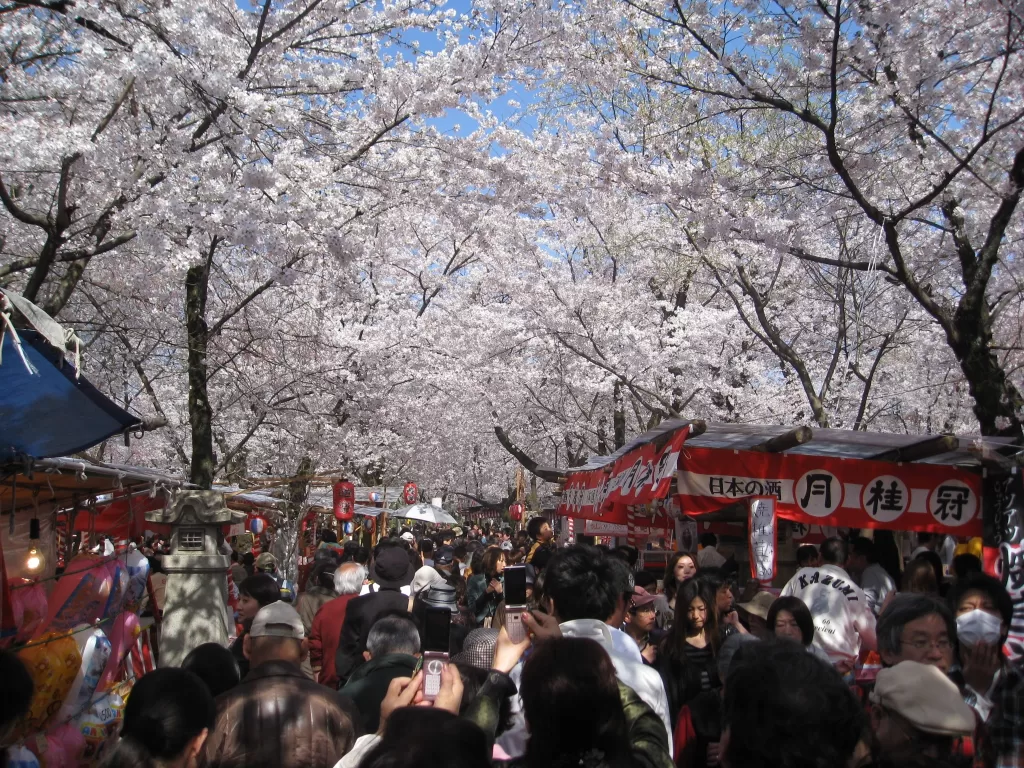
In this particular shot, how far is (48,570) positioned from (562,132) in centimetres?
1078

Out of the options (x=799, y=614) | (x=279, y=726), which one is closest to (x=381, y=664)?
(x=279, y=726)

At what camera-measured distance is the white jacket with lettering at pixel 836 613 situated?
5434mm

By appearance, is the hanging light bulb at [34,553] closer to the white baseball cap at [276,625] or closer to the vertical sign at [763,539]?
the white baseball cap at [276,625]

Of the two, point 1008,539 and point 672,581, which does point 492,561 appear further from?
point 1008,539

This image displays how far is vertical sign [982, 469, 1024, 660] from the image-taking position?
17.7ft

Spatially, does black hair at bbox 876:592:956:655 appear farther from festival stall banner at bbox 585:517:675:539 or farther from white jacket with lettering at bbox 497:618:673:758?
festival stall banner at bbox 585:517:675:539

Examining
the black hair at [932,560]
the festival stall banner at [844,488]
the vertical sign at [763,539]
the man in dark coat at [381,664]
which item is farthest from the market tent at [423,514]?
the man in dark coat at [381,664]

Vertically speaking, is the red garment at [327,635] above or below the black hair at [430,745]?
below

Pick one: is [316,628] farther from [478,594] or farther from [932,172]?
[932,172]

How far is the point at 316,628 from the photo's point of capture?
21.3ft

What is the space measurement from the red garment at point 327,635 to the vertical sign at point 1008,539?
4.15 m

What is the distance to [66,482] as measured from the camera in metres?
6.89

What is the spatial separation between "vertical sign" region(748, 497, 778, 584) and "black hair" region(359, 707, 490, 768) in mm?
6169

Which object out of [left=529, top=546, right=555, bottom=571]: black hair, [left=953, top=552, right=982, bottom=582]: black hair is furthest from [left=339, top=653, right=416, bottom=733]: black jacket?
[left=953, top=552, right=982, bottom=582]: black hair
